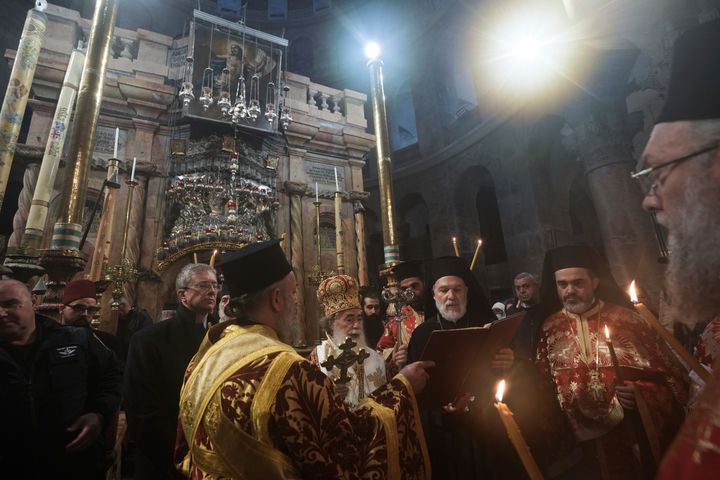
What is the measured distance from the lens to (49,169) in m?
3.96

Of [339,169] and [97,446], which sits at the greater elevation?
[339,169]

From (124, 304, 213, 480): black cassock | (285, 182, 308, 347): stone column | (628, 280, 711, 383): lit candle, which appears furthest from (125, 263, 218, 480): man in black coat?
(285, 182, 308, 347): stone column

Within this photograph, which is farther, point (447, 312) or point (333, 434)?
point (447, 312)

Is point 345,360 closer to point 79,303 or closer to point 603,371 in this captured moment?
point 603,371

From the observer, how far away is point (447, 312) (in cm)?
308

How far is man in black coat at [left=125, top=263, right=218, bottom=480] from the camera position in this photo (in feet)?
7.68

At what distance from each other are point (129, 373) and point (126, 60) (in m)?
8.01

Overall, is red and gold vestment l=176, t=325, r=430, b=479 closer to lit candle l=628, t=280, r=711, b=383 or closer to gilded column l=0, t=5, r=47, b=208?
lit candle l=628, t=280, r=711, b=383

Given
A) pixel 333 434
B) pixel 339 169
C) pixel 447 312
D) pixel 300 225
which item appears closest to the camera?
pixel 333 434

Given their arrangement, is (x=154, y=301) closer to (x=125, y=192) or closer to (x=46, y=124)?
(x=125, y=192)

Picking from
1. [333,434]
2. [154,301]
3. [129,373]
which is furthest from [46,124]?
[333,434]

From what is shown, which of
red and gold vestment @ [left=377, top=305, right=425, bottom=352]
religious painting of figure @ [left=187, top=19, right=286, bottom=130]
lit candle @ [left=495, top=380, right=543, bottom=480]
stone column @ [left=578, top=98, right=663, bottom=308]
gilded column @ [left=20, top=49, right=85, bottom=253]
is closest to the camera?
lit candle @ [left=495, top=380, right=543, bottom=480]

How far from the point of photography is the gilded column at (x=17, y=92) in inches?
148

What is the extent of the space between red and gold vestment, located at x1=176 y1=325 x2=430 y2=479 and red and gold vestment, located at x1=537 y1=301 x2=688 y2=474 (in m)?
1.74
